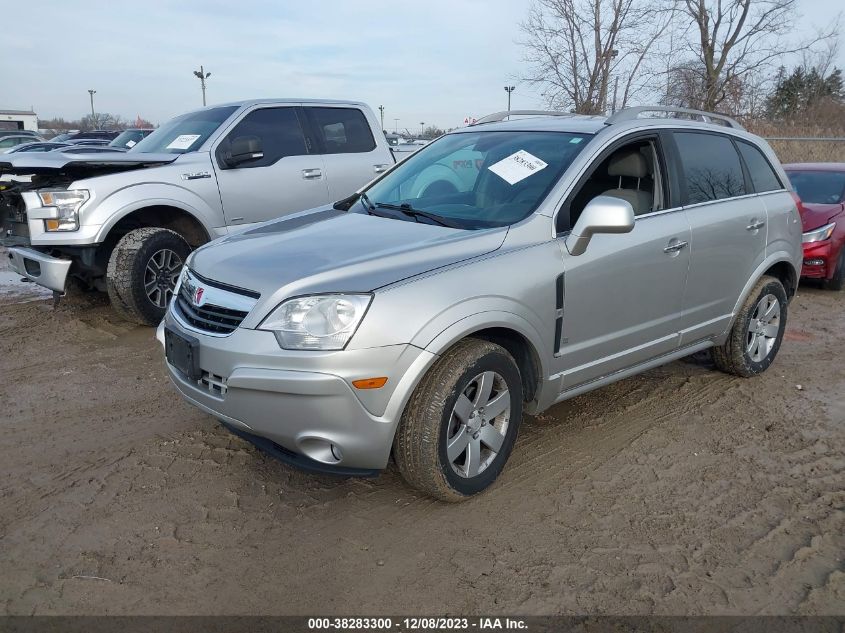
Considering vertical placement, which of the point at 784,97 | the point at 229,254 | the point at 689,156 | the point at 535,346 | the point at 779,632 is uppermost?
the point at 784,97

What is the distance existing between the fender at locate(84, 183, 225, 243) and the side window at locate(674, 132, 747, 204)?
13.4 feet

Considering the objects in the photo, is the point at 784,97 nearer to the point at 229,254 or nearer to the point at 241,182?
the point at 241,182

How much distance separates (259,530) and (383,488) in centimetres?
66

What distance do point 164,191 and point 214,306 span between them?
130 inches

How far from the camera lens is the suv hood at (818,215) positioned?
26.5ft

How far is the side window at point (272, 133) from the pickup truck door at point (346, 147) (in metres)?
0.22

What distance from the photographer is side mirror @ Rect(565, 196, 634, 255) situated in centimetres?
326

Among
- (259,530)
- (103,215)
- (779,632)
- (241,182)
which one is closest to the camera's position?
(779,632)

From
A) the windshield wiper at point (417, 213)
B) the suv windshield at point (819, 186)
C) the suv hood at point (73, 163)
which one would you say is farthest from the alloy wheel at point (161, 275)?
the suv windshield at point (819, 186)

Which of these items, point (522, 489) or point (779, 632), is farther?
point (522, 489)

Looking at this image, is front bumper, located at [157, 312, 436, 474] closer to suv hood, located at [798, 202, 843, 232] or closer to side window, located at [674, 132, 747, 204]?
side window, located at [674, 132, 747, 204]

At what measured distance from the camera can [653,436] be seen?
4062mm

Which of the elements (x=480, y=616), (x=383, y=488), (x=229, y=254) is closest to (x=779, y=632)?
(x=480, y=616)

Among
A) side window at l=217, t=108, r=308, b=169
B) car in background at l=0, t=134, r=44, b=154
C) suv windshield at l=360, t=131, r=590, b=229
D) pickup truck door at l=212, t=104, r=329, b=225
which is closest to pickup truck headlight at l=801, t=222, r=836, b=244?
suv windshield at l=360, t=131, r=590, b=229
